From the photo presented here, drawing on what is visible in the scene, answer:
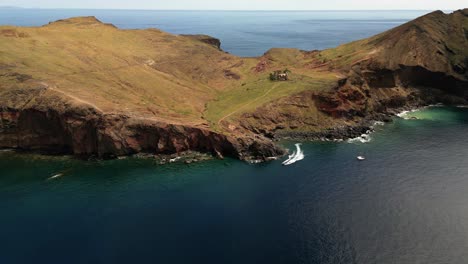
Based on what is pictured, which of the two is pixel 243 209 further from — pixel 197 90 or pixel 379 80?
pixel 379 80

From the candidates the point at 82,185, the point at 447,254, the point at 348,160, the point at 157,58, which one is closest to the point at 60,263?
the point at 82,185

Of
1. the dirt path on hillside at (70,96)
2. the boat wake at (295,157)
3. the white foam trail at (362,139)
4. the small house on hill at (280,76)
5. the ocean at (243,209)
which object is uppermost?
the small house on hill at (280,76)

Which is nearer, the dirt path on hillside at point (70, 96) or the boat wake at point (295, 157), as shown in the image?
the boat wake at point (295, 157)

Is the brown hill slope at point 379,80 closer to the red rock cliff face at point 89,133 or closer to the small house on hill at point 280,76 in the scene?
the small house on hill at point 280,76

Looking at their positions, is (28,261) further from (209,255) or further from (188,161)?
(188,161)

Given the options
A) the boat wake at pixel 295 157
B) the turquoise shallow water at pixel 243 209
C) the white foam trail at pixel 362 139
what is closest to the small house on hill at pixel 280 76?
the white foam trail at pixel 362 139

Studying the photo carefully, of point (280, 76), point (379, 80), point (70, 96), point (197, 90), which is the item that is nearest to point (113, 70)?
point (70, 96)

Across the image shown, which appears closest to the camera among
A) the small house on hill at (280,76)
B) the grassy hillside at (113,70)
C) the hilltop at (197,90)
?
the hilltop at (197,90)

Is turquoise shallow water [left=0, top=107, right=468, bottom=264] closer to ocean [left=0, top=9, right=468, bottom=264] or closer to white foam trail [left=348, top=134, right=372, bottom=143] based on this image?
ocean [left=0, top=9, right=468, bottom=264]
